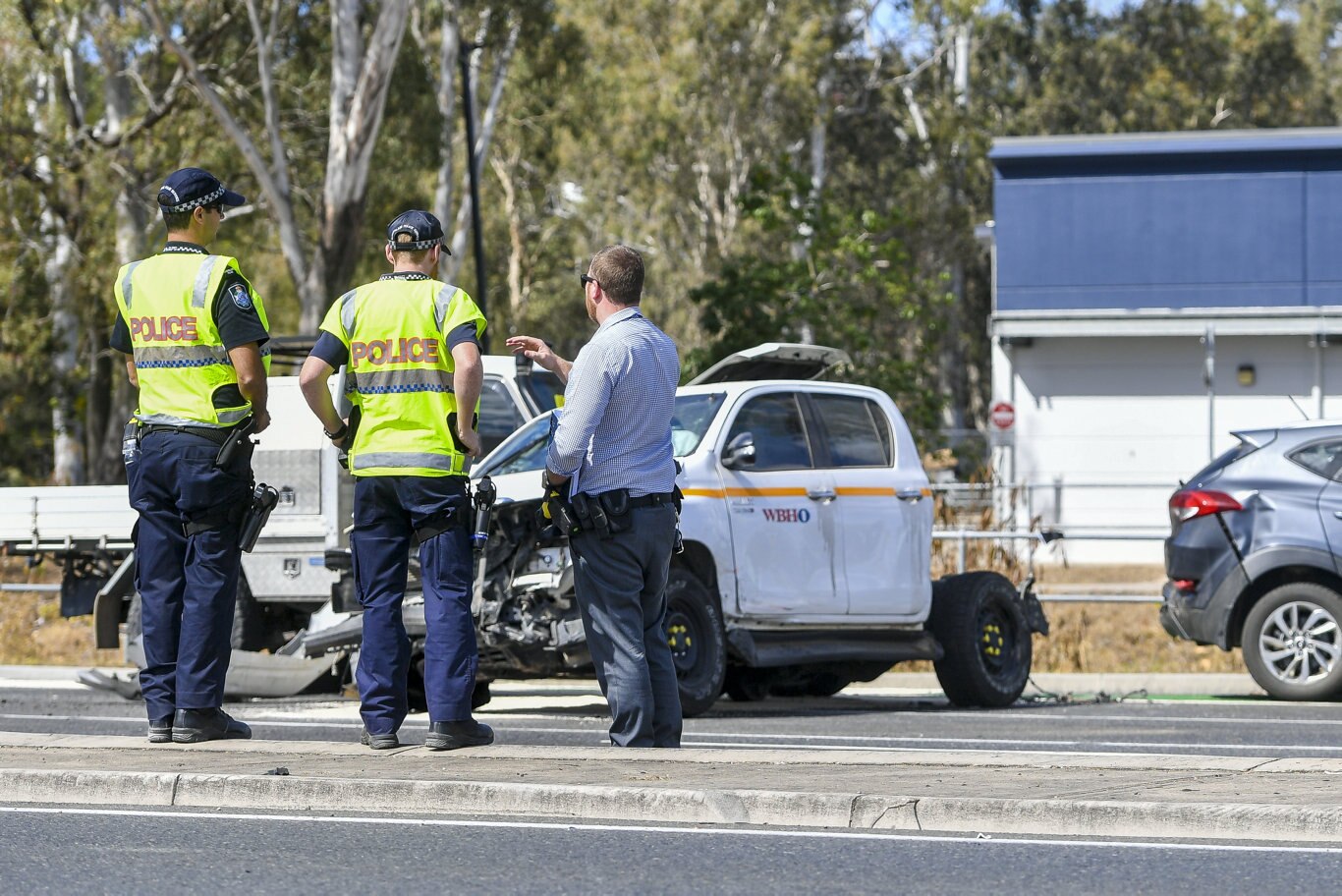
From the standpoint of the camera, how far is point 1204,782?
23.0 feet

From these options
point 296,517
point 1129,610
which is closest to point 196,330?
point 296,517

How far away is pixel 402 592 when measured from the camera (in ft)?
26.3

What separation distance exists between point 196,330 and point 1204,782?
3917 millimetres

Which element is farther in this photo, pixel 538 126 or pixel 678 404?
pixel 538 126

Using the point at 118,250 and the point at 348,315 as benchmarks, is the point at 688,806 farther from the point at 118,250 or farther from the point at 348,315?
the point at 118,250

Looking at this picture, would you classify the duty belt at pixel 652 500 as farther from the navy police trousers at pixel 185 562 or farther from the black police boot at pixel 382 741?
the navy police trousers at pixel 185 562

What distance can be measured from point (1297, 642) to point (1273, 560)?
Result: 52 centimetres

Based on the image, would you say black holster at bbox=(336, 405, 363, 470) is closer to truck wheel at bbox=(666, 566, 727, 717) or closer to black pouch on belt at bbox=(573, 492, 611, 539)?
black pouch on belt at bbox=(573, 492, 611, 539)

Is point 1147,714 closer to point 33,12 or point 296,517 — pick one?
point 296,517

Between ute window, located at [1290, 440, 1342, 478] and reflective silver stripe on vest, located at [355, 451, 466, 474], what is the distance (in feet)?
23.0

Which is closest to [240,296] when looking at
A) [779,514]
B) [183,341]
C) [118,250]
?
[183,341]

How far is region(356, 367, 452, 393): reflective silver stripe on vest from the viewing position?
7.84m

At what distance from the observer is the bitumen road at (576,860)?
5.65 metres

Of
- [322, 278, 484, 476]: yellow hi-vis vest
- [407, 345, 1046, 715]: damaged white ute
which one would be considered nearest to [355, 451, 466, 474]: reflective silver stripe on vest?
[322, 278, 484, 476]: yellow hi-vis vest
